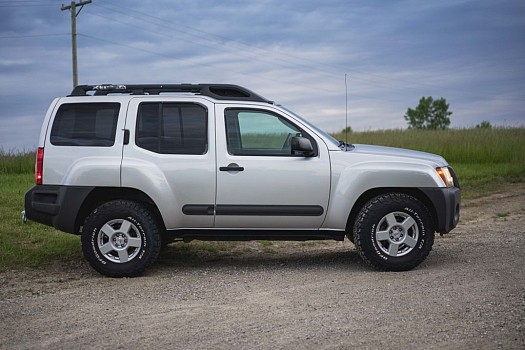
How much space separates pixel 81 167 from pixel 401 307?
13.1 ft

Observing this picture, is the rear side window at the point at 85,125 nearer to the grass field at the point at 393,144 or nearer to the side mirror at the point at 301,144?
the side mirror at the point at 301,144

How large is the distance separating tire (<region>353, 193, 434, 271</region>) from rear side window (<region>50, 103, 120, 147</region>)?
10.0 feet

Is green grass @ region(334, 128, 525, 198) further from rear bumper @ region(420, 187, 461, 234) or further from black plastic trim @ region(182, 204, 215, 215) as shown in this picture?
black plastic trim @ region(182, 204, 215, 215)

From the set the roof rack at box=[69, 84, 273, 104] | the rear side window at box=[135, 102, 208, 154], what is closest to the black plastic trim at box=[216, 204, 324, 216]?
the rear side window at box=[135, 102, 208, 154]

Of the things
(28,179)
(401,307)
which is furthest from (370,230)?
(28,179)

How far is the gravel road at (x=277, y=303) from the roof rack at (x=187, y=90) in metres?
2.09

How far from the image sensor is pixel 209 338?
19.5 feet

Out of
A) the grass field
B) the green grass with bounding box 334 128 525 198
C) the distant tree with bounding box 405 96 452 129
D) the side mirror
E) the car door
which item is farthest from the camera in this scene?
the distant tree with bounding box 405 96 452 129

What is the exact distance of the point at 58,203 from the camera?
8672mm

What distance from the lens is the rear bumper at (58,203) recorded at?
8.65 m

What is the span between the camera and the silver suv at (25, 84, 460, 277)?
28.1ft

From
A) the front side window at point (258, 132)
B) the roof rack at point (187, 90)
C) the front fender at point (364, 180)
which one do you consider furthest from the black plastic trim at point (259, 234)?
the roof rack at point (187, 90)

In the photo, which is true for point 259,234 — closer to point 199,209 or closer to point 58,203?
point 199,209

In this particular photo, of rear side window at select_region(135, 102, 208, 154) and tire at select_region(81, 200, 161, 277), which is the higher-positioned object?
rear side window at select_region(135, 102, 208, 154)
